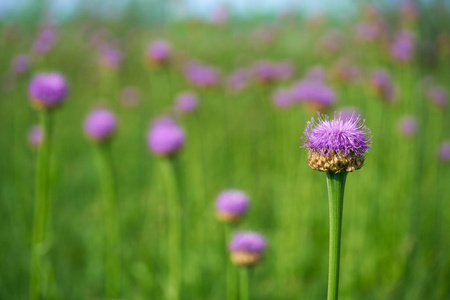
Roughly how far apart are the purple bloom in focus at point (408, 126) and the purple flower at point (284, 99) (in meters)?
0.82

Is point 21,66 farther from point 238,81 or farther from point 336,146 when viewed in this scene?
point 336,146

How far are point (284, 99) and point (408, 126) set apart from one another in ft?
2.96

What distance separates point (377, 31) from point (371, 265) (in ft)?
6.85

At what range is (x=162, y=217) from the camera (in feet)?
10.9

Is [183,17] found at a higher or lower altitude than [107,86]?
higher

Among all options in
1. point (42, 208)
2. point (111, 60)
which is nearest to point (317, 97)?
point (42, 208)

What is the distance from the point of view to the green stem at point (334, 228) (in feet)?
2.81

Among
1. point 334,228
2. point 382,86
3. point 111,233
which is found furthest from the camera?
point 382,86

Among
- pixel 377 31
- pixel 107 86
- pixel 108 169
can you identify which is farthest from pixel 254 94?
pixel 108 169

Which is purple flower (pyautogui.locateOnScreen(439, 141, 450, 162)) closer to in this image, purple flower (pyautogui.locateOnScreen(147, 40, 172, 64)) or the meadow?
the meadow

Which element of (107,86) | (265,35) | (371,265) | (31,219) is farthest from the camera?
(107,86)

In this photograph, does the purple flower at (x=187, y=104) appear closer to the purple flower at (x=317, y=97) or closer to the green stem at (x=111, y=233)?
the purple flower at (x=317, y=97)

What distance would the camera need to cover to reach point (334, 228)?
0.87 meters

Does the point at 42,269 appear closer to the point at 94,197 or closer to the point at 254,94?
the point at 94,197
